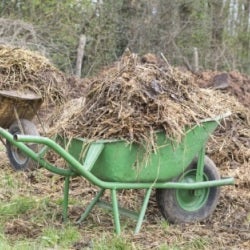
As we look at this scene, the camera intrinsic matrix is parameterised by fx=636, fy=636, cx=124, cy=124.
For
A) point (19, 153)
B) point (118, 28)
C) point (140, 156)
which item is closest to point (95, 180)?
point (140, 156)

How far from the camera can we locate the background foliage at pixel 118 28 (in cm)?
1309

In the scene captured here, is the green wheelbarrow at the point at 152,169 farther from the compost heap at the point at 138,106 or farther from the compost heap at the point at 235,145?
the compost heap at the point at 235,145

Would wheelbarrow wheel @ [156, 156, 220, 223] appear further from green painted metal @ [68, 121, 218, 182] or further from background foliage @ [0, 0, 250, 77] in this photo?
background foliage @ [0, 0, 250, 77]

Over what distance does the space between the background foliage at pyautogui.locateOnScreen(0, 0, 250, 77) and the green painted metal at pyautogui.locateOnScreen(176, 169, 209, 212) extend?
7.86m

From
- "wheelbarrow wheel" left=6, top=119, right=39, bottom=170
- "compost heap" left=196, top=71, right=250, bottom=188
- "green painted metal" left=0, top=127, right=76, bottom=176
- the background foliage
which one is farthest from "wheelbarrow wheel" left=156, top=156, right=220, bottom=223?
the background foliage

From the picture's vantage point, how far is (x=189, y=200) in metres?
4.67

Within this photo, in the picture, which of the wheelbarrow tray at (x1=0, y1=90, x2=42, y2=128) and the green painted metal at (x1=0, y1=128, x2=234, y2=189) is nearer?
the green painted metal at (x1=0, y1=128, x2=234, y2=189)

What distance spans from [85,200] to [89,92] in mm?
1170

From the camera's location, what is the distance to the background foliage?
13.1 meters

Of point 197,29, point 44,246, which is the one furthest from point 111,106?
point 197,29

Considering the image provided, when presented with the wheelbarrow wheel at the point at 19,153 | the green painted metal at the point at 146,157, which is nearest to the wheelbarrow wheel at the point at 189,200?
the green painted metal at the point at 146,157

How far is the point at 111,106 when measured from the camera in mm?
4164

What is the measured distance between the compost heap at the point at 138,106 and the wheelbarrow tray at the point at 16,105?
6.07 feet

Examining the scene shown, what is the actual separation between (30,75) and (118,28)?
24.7ft
